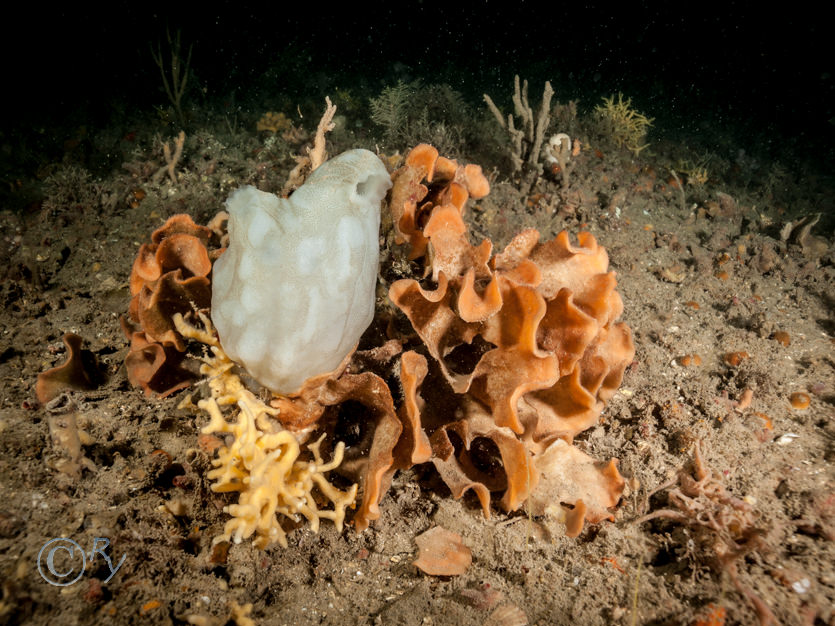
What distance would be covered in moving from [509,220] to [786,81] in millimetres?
29918

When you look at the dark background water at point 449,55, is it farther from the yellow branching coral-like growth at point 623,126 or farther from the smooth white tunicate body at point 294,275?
the smooth white tunicate body at point 294,275

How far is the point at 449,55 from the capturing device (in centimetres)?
3272

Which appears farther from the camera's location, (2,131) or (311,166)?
(2,131)

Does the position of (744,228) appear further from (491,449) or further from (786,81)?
(786,81)

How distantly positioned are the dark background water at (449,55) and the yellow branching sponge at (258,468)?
917cm

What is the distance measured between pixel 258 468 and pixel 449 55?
36.5 m

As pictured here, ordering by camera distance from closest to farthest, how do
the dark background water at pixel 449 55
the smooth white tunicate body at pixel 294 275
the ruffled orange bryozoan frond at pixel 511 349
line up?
1. the smooth white tunicate body at pixel 294 275
2. the ruffled orange bryozoan frond at pixel 511 349
3. the dark background water at pixel 449 55

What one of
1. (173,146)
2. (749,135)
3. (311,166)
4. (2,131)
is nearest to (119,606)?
(311,166)

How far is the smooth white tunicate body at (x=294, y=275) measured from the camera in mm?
2021

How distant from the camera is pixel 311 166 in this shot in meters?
2.82

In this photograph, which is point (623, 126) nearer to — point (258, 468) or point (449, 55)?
point (258, 468)

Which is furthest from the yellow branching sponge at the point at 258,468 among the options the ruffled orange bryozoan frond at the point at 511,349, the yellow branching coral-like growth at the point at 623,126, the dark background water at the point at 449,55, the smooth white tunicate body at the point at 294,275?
the dark background water at the point at 449,55

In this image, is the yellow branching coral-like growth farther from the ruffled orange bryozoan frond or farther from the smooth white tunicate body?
the smooth white tunicate body

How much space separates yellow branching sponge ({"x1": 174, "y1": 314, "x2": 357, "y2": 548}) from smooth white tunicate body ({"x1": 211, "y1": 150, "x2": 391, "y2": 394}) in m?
0.19
